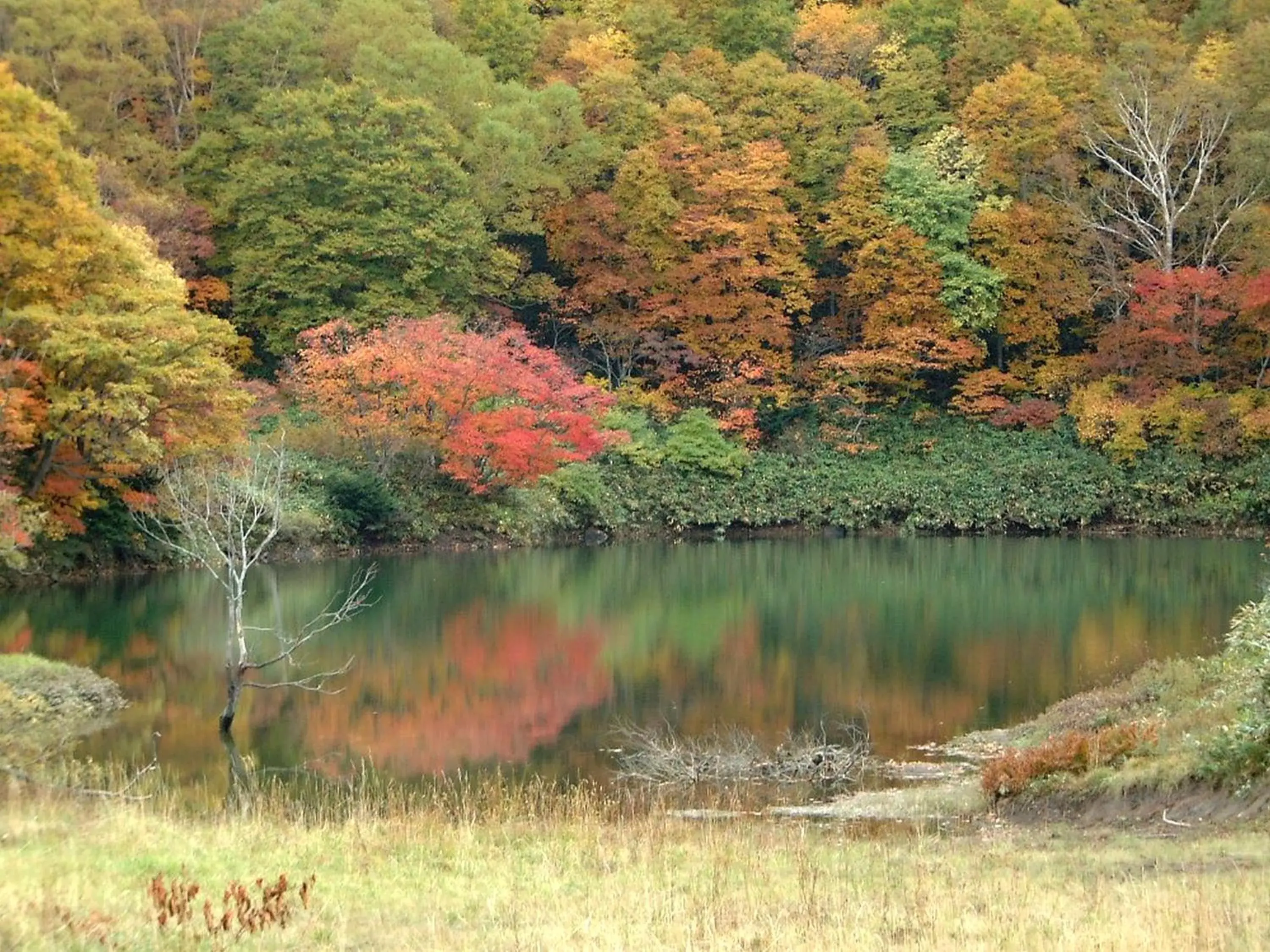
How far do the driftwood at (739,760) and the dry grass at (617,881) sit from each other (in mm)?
2564

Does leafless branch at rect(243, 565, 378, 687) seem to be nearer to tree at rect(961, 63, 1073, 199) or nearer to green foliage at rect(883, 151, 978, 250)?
green foliage at rect(883, 151, 978, 250)

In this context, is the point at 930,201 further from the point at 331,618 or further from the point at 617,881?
the point at 617,881

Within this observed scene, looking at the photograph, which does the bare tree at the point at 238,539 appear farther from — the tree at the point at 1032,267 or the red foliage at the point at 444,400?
the tree at the point at 1032,267

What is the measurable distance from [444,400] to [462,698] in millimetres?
16201

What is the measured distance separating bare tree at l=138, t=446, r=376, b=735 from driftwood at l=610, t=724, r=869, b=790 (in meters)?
3.79

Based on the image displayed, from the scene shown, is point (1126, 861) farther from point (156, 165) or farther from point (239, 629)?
point (156, 165)

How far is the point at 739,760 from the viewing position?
14484mm

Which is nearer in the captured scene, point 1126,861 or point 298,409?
point 1126,861

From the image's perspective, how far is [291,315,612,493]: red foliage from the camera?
33.2 m

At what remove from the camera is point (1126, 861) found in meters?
8.77

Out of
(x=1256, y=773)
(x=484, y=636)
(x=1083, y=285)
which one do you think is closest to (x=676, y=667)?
(x=484, y=636)

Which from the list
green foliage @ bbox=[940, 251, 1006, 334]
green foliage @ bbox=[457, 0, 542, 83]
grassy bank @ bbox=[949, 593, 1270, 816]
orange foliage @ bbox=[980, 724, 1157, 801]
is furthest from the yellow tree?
orange foliage @ bbox=[980, 724, 1157, 801]

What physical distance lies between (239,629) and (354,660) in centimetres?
440

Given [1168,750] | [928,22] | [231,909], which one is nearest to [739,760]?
[1168,750]
